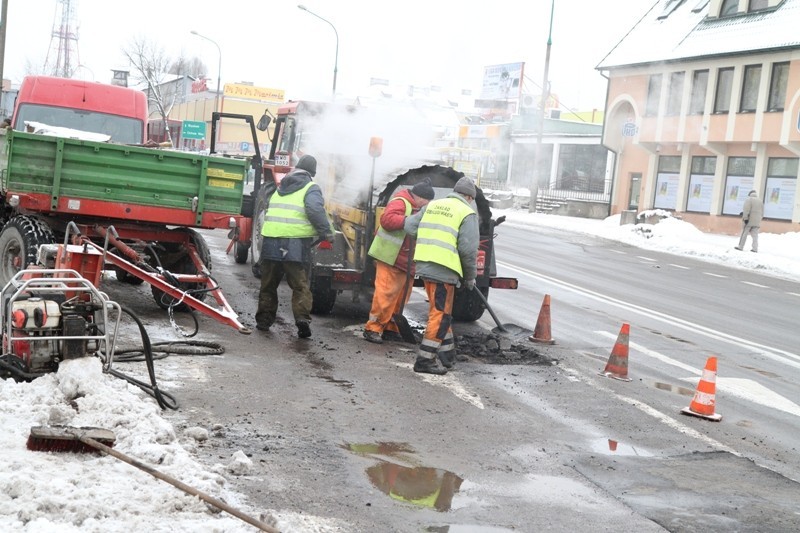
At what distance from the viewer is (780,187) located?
3142 centimetres

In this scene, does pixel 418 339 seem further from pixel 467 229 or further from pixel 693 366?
pixel 693 366

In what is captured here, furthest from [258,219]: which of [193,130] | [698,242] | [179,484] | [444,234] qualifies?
[193,130]

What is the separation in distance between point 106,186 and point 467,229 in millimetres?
3771

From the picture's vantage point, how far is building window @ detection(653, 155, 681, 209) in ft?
119

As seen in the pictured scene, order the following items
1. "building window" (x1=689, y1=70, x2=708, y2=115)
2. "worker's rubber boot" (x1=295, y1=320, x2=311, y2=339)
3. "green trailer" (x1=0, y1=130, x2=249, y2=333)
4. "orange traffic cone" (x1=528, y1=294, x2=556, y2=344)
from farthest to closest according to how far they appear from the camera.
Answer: "building window" (x1=689, y1=70, x2=708, y2=115) → "orange traffic cone" (x1=528, y1=294, x2=556, y2=344) → "worker's rubber boot" (x1=295, y1=320, x2=311, y2=339) → "green trailer" (x1=0, y1=130, x2=249, y2=333)

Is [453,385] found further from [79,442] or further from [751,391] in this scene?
[79,442]

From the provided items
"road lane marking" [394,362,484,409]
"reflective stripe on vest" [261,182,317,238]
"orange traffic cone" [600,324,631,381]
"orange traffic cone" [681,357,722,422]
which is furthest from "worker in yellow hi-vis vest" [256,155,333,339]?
"orange traffic cone" [681,357,722,422]

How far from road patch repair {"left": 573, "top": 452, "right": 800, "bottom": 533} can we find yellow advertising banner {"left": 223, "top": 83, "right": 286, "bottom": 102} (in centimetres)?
6278

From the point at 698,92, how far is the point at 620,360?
93.7 ft

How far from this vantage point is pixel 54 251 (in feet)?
24.0

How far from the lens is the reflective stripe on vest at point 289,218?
9.41 metres

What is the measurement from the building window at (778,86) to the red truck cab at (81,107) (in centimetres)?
2481

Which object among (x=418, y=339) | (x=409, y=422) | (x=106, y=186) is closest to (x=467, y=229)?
(x=418, y=339)

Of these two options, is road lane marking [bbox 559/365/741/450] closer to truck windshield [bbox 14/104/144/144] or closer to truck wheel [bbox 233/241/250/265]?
truck wheel [bbox 233/241/250/265]
